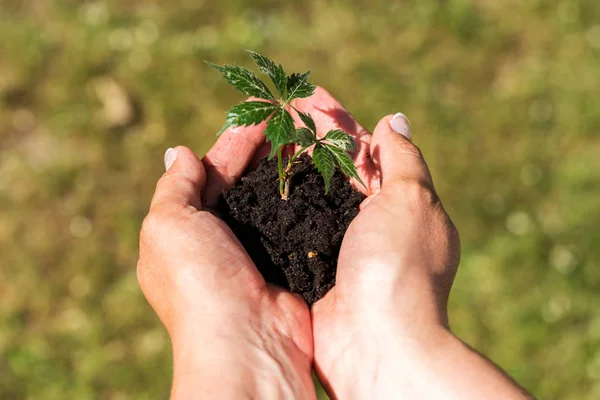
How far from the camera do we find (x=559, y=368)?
464 cm

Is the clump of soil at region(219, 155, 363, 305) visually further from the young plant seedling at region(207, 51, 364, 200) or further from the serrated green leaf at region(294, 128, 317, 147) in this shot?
the serrated green leaf at region(294, 128, 317, 147)

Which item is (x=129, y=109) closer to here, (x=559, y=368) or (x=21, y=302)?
(x=21, y=302)

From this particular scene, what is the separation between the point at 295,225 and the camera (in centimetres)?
335

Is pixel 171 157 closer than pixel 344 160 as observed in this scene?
No

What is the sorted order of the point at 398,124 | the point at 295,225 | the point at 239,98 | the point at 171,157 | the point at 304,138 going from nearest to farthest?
the point at 304,138, the point at 295,225, the point at 398,124, the point at 171,157, the point at 239,98

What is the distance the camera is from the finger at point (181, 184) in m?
3.28

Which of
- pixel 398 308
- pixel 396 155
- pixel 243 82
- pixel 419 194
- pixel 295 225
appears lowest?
pixel 398 308

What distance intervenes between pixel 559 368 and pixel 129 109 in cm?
461

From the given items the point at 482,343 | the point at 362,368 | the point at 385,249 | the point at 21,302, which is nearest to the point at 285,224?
the point at 385,249

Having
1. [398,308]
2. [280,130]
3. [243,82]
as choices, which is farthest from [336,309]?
[243,82]

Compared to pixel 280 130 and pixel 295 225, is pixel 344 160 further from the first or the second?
pixel 295 225

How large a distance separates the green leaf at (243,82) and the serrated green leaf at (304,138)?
0.24 m

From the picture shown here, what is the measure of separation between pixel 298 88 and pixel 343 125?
64 cm

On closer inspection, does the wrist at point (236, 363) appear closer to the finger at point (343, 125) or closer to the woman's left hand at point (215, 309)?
the woman's left hand at point (215, 309)
